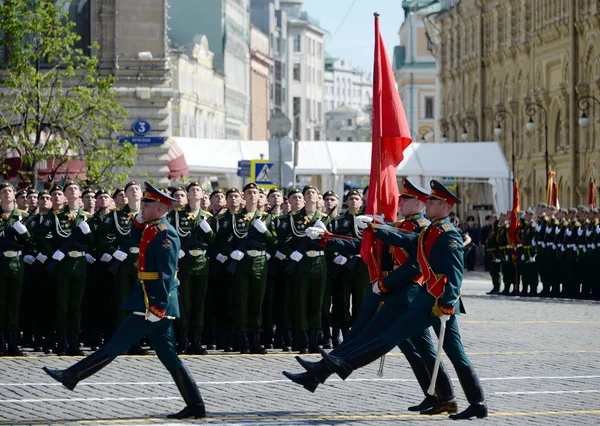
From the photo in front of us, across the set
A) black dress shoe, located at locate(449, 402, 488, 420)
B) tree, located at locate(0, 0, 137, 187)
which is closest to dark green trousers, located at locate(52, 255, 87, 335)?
black dress shoe, located at locate(449, 402, 488, 420)

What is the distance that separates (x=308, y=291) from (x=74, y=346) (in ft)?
8.78

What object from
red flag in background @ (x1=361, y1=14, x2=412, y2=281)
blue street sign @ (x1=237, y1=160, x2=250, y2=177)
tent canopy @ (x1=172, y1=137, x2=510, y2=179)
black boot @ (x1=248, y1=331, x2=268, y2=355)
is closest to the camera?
red flag in background @ (x1=361, y1=14, x2=412, y2=281)

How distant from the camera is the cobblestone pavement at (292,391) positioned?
1235 centimetres

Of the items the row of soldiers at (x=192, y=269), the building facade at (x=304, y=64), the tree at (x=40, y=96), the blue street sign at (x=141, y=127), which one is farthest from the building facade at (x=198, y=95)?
the row of soldiers at (x=192, y=269)

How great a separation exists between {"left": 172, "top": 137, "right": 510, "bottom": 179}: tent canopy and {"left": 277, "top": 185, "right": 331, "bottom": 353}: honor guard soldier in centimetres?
2736

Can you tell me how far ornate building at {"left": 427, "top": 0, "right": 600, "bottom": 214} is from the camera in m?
58.4

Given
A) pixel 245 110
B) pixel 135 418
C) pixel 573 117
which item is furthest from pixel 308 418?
pixel 245 110

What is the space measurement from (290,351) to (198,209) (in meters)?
1.96

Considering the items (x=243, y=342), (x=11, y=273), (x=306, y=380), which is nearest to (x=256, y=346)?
(x=243, y=342)

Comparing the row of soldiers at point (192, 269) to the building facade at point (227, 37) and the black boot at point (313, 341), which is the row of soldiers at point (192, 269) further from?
the building facade at point (227, 37)

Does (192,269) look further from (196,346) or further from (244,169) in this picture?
(244,169)

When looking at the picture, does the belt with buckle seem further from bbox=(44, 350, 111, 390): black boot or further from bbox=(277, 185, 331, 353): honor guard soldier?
bbox=(44, 350, 111, 390): black boot

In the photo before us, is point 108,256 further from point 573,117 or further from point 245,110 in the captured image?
point 245,110

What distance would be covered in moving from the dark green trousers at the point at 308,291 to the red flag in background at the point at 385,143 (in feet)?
10.5
